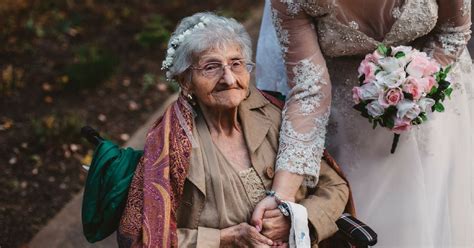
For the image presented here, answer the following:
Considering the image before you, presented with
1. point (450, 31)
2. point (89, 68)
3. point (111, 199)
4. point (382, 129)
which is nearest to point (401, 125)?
point (382, 129)

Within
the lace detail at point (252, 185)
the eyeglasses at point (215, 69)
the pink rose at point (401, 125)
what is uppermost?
the eyeglasses at point (215, 69)

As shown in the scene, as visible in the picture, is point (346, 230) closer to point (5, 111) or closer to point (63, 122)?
point (63, 122)

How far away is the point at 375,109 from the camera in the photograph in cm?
290

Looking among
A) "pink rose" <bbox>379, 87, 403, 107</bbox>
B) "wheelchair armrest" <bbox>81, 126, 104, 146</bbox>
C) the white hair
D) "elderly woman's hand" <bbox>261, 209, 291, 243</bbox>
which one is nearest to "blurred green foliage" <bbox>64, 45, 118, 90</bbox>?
"wheelchair armrest" <bbox>81, 126, 104, 146</bbox>

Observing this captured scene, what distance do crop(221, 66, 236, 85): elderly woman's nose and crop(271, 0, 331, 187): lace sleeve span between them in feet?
0.97

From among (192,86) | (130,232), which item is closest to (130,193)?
(130,232)

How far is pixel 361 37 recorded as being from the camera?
120 inches

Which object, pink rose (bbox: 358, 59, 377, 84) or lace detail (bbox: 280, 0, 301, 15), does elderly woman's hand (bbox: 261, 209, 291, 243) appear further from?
lace detail (bbox: 280, 0, 301, 15)

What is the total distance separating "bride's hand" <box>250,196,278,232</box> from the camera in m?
2.90

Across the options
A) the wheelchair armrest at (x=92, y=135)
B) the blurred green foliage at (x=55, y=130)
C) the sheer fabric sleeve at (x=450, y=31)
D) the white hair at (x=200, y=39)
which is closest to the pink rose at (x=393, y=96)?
the sheer fabric sleeve at (x=450, y=31)

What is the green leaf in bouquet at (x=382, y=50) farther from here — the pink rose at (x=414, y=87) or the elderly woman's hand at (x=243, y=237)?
the elderly woman's hand at (x=243, y=237)

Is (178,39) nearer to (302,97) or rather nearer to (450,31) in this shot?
(302,97)

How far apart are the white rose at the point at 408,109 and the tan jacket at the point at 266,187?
0.43 m

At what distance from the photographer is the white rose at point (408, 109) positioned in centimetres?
284
